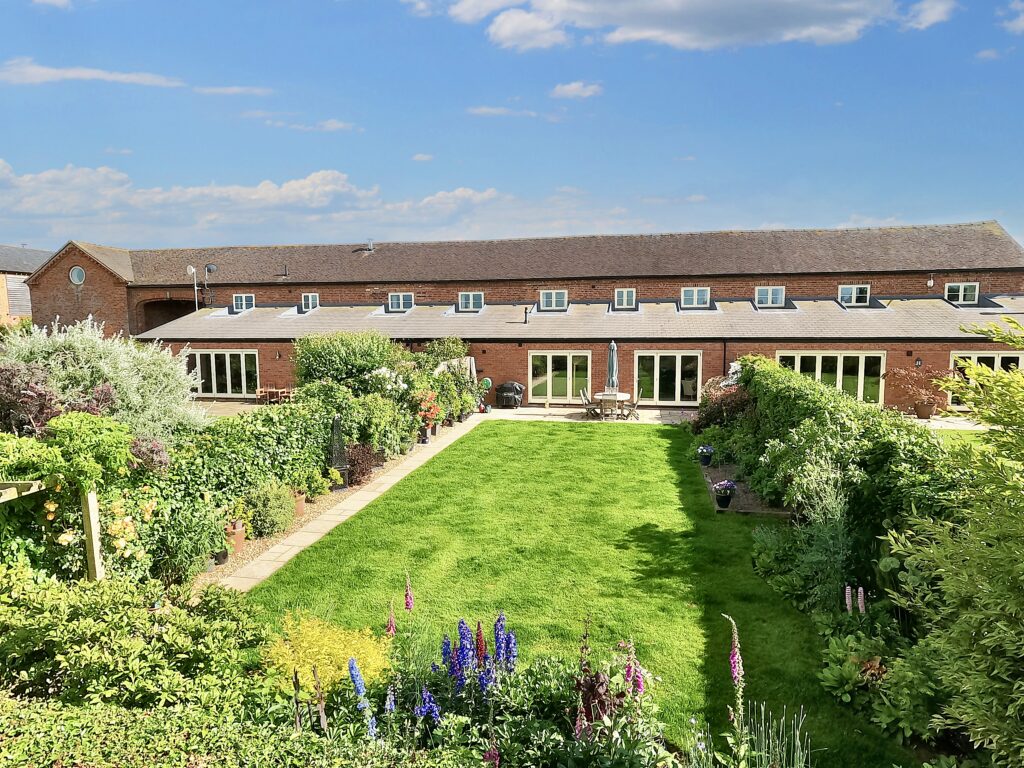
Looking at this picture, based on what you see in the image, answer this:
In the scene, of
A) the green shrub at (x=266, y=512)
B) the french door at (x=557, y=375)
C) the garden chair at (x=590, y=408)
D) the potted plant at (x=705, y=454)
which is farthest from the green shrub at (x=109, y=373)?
the french door at (x=557, y=375)

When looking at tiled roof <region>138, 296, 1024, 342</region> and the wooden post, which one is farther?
tiled roof <region>138, 296, 1024, 342</region>

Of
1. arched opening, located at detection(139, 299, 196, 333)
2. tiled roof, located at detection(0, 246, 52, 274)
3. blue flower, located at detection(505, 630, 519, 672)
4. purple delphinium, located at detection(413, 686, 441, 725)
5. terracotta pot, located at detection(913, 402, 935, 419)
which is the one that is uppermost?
tiled roof, located at detection(0, 246, 52, 274)

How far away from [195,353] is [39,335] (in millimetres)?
17575

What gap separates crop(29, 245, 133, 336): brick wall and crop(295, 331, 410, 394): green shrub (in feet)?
67.0

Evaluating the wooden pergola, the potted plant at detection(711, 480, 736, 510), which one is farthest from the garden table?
the wooden pergola

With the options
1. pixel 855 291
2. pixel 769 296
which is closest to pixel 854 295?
pixel 855 291

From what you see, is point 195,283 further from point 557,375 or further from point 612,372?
point 612,372

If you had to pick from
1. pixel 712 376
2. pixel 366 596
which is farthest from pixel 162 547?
pixel 712 376

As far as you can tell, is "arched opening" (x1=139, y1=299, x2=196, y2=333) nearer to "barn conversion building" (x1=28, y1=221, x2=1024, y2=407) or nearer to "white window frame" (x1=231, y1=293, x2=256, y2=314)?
"barn conversion building" (x1=28, y1=221, x2=1024, y2=407)

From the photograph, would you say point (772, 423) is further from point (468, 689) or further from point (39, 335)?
point (39, 335)

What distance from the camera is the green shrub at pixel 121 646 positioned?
4.34m

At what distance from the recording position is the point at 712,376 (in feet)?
77.8

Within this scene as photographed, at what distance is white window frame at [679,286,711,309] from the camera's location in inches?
1093

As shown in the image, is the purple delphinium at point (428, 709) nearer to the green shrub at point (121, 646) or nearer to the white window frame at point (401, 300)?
the green shrub at point (121, 646)
